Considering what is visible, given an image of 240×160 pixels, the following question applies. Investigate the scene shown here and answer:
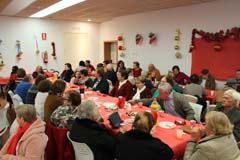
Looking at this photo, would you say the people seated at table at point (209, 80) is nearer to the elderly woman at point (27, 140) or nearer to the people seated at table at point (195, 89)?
the people seated at table at point (195, 89)

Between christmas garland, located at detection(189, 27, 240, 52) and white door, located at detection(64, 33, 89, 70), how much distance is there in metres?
5.21

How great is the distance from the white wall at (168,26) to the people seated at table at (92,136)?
15.9 ft

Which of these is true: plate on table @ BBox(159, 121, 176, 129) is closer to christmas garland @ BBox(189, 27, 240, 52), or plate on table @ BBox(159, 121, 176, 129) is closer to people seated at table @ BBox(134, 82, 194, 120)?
people seated at table @ BBox(134, 82, 194, 120)

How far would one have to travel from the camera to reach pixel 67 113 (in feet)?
9.02

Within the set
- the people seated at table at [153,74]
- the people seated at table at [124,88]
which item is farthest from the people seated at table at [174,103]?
the people seated at table at [153,74]

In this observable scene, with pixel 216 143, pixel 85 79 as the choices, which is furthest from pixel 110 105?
pixel 85 79

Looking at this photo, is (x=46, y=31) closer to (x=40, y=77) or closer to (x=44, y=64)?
(x=44, y=64)

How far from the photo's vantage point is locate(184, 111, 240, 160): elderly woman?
1.80 metres

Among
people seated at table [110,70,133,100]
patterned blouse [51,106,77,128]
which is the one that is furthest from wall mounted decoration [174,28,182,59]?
patterned blouse [51,106,77,128]

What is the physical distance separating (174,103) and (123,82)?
166 cm

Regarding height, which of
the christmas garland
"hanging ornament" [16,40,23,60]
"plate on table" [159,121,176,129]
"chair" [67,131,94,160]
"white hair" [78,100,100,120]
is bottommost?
"chair" [67,131,94,160]

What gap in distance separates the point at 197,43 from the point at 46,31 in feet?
19.3

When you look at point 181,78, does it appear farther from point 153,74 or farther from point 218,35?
point 218,35

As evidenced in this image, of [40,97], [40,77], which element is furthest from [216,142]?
[40,77]
